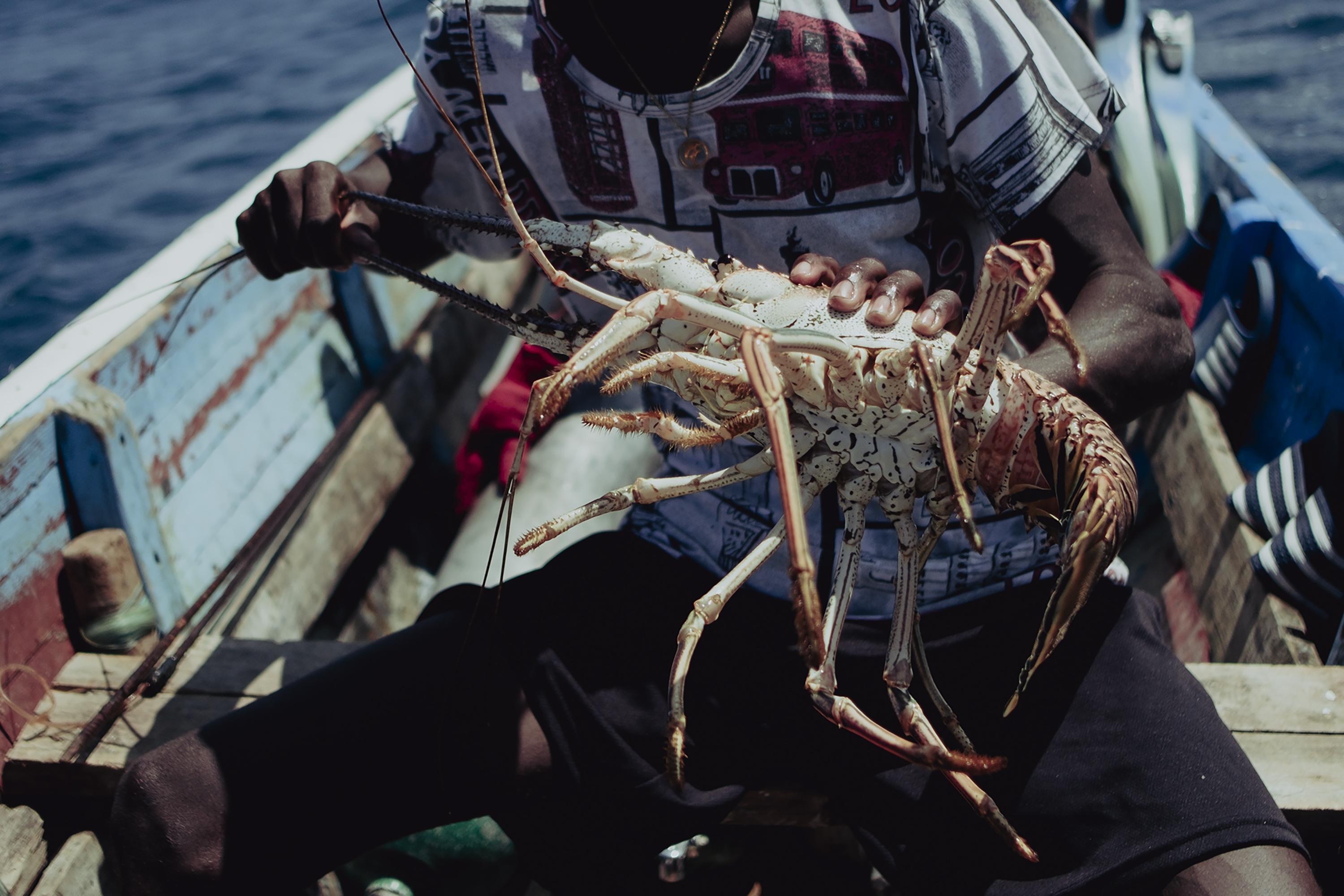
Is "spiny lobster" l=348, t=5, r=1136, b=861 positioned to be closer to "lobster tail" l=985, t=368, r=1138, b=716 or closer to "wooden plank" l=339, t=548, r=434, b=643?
"lobster tail" l=985, t=368, r=1138, b=716

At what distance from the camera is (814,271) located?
133cm

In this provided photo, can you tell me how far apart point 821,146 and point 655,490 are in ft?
2.34

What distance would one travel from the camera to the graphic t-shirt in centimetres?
155

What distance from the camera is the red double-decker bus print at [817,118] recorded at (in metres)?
1.60

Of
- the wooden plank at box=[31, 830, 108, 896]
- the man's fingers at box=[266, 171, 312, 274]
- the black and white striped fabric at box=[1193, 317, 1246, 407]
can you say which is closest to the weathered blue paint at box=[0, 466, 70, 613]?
the wooden plank at box=[31, 830, 108, 896]

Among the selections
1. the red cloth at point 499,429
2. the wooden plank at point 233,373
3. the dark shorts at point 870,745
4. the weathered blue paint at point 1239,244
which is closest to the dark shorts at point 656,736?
the dark shorts at point 870,745

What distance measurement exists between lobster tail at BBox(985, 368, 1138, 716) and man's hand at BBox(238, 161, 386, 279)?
1.10 metres

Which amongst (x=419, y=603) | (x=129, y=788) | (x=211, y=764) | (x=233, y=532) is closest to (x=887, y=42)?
(x=211, y=764)

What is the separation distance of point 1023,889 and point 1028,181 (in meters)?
1.05

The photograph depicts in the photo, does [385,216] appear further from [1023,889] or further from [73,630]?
[1023,889]

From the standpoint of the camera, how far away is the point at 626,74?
5.50 feet

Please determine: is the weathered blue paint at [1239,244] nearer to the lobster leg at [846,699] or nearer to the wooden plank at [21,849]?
the lobster leg at [846,699]

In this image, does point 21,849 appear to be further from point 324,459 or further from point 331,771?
point 324,459

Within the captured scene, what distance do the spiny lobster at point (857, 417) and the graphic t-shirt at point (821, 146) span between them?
343 millimetres
